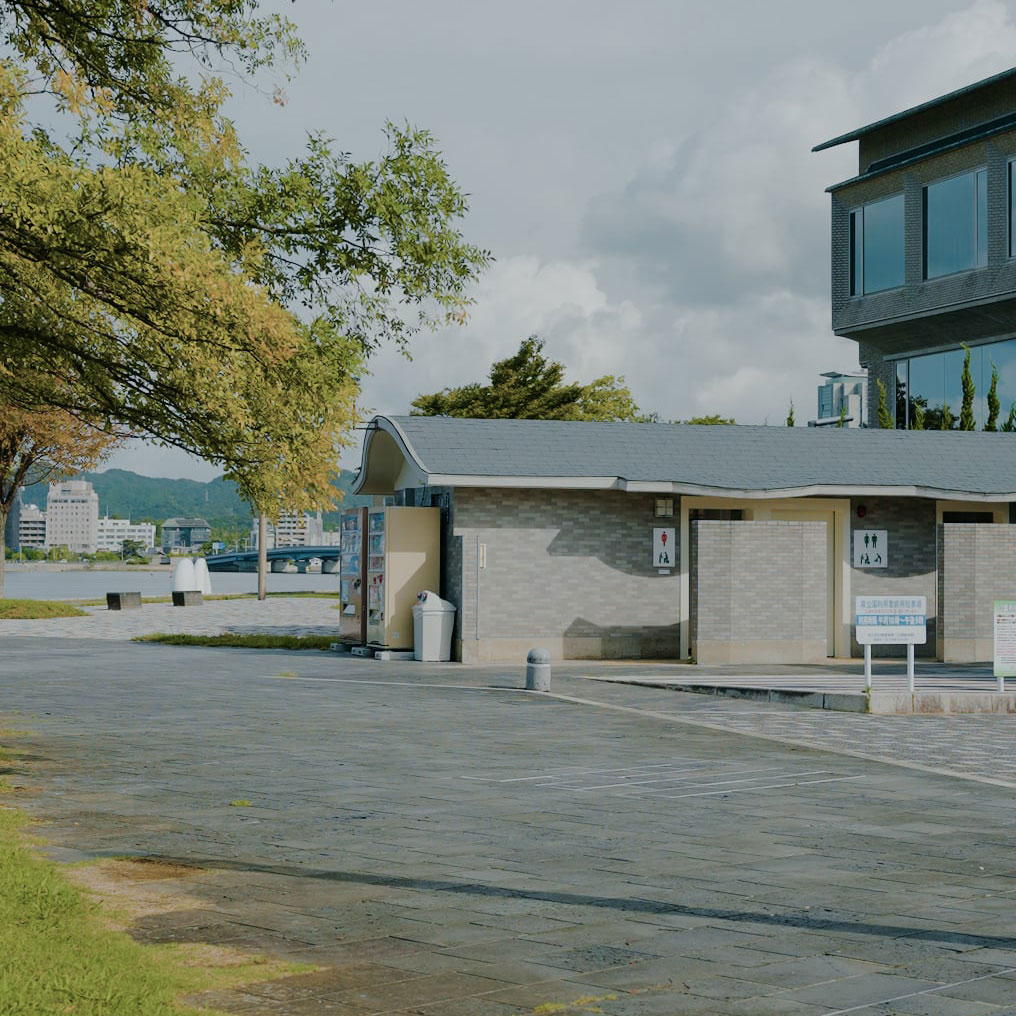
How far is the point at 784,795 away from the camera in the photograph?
11.6 meters

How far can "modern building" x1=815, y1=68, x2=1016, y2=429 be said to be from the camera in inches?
1756

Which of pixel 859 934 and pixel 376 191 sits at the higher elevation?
pixel 376 191

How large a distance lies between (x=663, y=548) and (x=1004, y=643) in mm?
8346

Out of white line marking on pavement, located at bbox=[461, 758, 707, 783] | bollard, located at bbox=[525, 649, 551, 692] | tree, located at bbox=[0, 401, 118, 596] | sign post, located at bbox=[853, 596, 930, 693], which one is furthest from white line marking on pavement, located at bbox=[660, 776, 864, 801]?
tree, located at bbox=[0, 401, 118, 596]

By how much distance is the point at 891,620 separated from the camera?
63.1 ft

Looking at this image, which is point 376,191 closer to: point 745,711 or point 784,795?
point 784,795

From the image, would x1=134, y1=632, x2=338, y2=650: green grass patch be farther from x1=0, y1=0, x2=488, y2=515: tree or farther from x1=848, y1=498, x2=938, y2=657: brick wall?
x1=0, y1=0, x2=488, y2=515: tree

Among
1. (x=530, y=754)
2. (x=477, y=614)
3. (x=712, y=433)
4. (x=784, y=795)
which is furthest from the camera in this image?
(x=712, y=433)

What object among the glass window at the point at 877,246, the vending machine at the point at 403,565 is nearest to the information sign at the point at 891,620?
the vending machine at the point at 403,565

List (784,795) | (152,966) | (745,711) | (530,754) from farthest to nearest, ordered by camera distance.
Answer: (745,711)
(530,754)
(784,795)
(152,966)

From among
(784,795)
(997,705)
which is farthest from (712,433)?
(784,795)

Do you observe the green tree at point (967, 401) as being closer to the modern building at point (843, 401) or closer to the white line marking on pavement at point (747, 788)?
the modern building at point (843, 401)

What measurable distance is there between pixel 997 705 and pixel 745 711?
3336mm

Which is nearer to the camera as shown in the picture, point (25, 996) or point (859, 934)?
point (25, 996)
